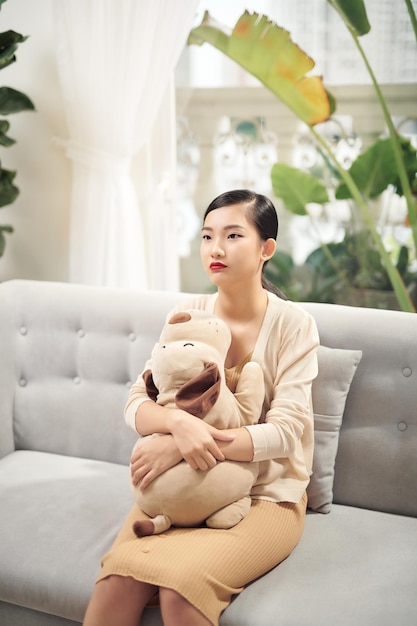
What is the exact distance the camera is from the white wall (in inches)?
110

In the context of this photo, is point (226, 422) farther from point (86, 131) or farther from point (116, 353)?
point (86, 131)

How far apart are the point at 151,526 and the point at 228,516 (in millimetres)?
160

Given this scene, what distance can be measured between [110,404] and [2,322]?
422 millimetres

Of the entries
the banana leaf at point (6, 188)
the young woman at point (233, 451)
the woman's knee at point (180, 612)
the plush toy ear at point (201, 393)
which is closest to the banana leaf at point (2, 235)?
the banana leaf at point (6, 188)

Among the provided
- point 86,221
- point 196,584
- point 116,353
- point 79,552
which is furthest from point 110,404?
point 86,221

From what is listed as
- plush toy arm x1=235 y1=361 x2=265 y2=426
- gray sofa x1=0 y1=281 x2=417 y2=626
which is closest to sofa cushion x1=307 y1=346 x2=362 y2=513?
gray sofa x1=0 y1=281 x2=417 y2=626

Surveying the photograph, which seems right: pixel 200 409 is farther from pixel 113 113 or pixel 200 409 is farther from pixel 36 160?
pixel 36 160

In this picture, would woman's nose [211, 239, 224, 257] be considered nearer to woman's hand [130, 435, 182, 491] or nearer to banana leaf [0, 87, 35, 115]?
woman's hand [130, 435, 182, 491]

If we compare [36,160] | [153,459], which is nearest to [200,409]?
[153,459]

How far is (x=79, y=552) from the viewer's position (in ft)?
5.20

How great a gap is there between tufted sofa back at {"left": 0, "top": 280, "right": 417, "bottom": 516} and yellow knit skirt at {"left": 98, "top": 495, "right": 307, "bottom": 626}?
334mm

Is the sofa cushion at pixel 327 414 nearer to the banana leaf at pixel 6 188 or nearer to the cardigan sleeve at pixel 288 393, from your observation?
the cardigan sleeve at pixel 288 393

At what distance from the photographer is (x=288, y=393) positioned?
5.13 feet

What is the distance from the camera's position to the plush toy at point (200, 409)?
144 centimetres
